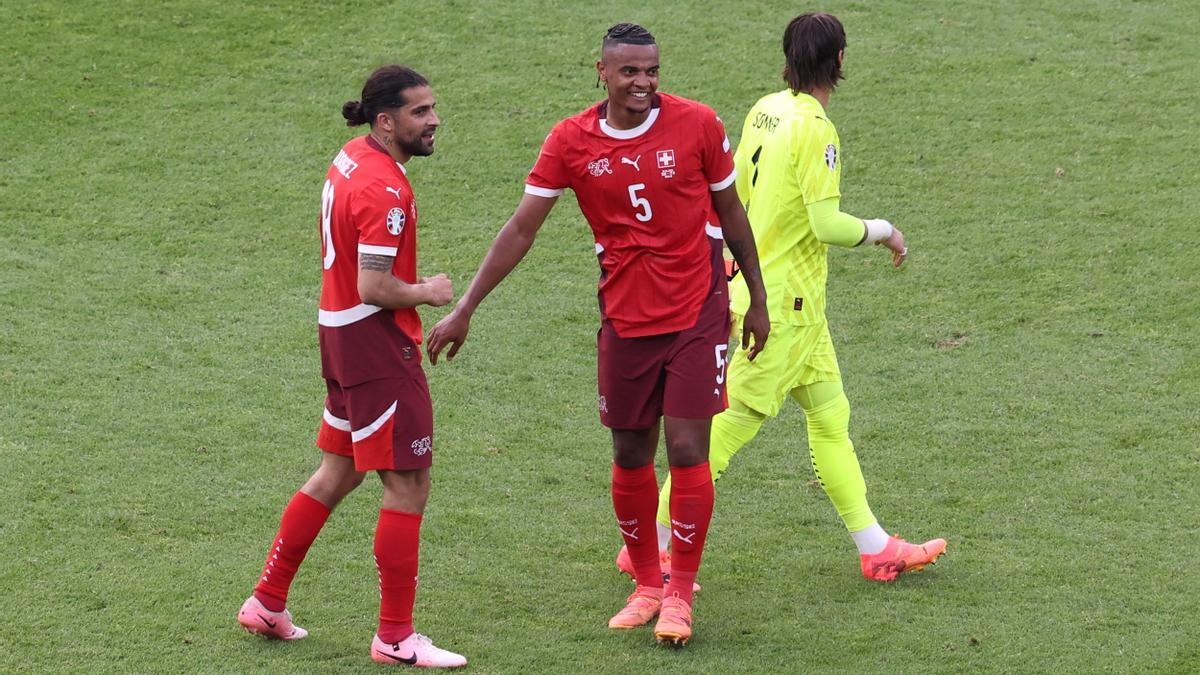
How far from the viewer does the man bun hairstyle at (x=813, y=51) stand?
5613mm

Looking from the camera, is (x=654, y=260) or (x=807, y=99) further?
(x=807, y=99)

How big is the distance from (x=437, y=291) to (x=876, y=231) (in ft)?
5.66

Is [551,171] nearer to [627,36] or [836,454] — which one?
[627,36]

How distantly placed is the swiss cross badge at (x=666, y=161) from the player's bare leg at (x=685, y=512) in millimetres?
828

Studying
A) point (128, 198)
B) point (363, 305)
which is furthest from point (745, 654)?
point (128, 198)

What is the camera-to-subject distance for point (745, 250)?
17.5 ft

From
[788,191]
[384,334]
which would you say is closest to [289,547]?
[384,334]

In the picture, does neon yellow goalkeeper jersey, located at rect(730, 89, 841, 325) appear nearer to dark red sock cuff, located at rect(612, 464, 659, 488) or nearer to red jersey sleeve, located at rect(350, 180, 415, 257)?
dark red sock cuff, located at rect(612, 464, 659, 488)

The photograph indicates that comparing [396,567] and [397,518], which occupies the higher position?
[397,518]

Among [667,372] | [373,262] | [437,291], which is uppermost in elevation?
[373,262]

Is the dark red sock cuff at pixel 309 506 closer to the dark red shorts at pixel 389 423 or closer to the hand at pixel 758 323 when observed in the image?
the dark red shorts at pixel 389 423

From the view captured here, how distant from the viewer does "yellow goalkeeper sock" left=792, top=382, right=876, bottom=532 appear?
19.3ft

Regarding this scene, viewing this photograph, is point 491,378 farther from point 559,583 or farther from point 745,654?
point 745,654

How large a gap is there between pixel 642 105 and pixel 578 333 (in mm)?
3584
